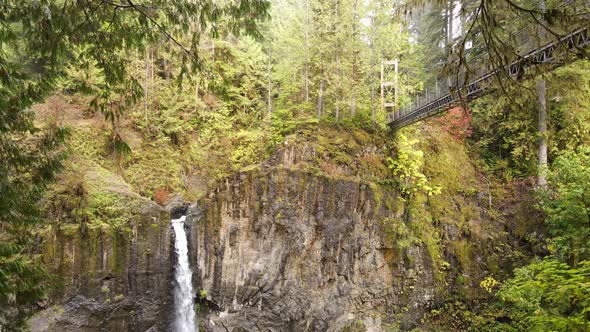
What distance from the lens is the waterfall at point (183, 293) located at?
42.3ft

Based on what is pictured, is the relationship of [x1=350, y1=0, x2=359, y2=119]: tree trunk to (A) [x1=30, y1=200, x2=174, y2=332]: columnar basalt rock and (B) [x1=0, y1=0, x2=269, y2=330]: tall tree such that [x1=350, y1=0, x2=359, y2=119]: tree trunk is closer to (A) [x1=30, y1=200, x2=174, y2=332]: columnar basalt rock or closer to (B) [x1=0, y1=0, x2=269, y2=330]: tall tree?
(A) [x1=30, y1=200, x2=174, y2=332]: columnar basalt rock

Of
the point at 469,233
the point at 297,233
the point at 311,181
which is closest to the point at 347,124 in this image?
the point at 311,181

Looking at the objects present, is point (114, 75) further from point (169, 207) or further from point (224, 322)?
point (169, 207)

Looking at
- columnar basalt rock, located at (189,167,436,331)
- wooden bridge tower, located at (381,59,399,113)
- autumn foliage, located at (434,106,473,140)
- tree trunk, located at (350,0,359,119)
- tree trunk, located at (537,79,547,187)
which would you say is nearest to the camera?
columnar basalt rock, located at (189,167,436,331)

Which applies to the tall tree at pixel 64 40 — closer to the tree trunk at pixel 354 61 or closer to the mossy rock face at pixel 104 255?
the mossy rock face at pixel 104 255

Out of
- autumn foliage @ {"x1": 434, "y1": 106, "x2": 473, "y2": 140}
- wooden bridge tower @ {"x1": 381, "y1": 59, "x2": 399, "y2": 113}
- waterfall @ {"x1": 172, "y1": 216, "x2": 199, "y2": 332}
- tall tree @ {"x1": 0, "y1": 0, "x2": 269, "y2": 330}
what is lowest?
waterfall @ {"x1": 172, "y1": 216, "x2": 199, "y2": 332}

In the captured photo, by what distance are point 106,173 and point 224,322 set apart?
24.0ft

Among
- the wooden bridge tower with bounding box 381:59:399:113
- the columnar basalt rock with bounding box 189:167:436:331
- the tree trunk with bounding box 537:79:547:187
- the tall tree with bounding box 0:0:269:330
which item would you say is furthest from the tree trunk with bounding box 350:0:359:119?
the tall tree with bounding box 0:0:269:330

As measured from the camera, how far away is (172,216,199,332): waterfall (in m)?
12.9

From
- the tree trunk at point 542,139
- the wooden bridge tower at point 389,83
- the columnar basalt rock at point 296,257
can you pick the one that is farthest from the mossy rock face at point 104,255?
the tree trunk at point 542,139

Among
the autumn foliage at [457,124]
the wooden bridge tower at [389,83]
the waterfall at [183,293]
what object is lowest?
the waterfall at [183,293]

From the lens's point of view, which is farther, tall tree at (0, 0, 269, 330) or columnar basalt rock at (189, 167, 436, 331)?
columnar basalt rock at (189, 167, 436, 331)

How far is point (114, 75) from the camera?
14.8 feet

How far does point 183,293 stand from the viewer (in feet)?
42.8
